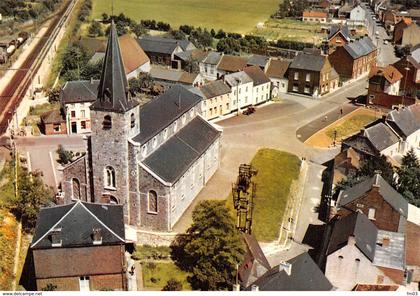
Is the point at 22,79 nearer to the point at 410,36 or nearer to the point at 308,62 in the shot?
the point at 308,62

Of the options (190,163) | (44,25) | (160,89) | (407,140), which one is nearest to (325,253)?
(190,163)

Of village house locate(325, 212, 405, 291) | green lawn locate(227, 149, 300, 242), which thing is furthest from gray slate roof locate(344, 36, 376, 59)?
village house locate(325, 212, 405, 291)

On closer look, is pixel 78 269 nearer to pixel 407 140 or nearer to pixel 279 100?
pixel 407 140

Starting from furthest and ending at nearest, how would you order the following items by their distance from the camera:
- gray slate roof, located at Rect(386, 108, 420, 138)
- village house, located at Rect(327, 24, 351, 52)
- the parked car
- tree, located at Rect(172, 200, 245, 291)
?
village house, located at Rect(327, 24, 351, 52) → the parked car → gray slate roof, located at Rect(386, 108, 420, 138) → tree, located at Rect(172, 200, 245, 291)

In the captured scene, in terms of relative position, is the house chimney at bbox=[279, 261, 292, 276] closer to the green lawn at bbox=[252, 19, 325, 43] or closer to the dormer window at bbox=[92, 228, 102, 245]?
the dormer window at bbox=[92, 228, 102, 245]

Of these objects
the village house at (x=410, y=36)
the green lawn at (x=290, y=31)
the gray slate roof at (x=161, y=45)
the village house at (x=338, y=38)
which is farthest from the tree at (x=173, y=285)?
the village house at (x=410, y=36)

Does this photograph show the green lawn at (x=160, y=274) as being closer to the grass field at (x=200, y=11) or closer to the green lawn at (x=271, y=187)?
the green lawn at (x=271, y=187)
